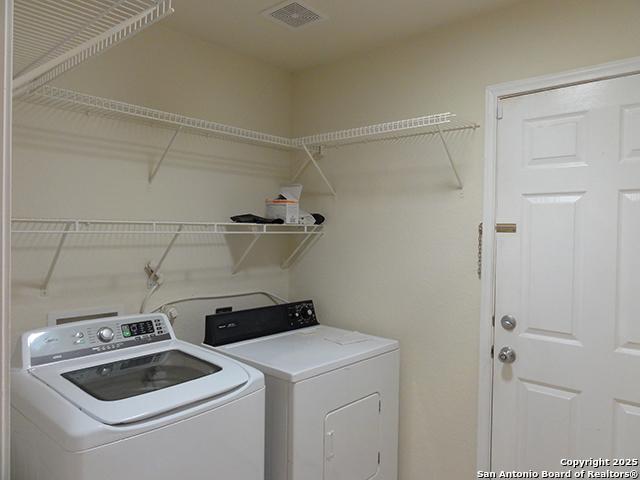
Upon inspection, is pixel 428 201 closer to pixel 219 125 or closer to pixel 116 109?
pixel 219 125

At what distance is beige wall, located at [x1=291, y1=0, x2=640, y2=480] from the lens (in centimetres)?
194

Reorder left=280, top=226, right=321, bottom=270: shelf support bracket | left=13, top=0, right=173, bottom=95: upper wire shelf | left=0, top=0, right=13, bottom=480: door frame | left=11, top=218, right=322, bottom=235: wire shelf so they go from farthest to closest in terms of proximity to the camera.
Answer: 1. left=280, top=226, right=321, bottom=270: shelf support bracket
2. left=11, top=218, right=322, bottom=235: wire shelf
3. left=13, top=0, right=173, bottom=95: upper wire shelf
4. left=0, top=0, right=13, bottom=480: door frame

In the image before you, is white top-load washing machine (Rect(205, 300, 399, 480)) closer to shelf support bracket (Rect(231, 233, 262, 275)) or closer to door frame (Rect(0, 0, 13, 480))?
shelf support bracket (Rect(231, 233, 262, 275))

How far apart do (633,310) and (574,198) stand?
0.49 metres

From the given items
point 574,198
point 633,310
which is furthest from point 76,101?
point 633,310

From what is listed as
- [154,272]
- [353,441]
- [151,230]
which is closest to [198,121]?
[151,230]

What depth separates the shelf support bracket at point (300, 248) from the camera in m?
2.79

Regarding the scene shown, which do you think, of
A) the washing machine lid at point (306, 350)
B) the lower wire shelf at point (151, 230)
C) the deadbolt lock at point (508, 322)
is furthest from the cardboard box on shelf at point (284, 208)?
the deadbolt lock at point (508, 322)

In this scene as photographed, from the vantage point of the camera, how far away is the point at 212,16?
216 centimetres

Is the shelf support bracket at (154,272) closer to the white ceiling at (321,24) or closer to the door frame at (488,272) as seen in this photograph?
the white ceiling at (321,24)

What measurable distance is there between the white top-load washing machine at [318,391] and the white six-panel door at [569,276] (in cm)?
54

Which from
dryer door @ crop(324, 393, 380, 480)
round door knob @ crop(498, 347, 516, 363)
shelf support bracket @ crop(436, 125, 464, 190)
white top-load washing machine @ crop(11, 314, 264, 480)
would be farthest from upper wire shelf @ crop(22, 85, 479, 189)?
dryer door @ crop(324, 393, 380, 480)

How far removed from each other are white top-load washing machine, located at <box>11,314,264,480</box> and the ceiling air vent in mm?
1548

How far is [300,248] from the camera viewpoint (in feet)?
9.50
